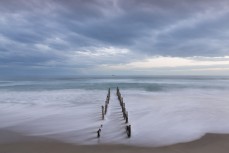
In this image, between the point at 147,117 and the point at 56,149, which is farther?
the point at 147,117

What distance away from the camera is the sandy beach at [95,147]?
873cm

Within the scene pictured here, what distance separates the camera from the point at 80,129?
474 inches

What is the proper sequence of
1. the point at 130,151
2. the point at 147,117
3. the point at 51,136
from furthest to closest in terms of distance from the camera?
the point at 147,117, the point at 51,136, the point at 130,151

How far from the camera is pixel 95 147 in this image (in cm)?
913

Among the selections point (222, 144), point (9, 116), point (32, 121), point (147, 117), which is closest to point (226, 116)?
point (147, 117)

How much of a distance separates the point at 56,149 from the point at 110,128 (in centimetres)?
395

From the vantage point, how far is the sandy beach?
344 inches

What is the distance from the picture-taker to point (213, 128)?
39.9 ft

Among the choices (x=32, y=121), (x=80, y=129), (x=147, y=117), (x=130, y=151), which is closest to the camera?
(x=130, y=151)

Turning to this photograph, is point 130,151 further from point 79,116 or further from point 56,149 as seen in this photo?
point 79,116

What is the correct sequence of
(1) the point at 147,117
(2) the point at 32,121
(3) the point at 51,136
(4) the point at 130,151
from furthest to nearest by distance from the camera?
(1) the point at 147,117 → (2) the point at 32,121 → (3) the point at 51,136 → (4) the point at 130,151

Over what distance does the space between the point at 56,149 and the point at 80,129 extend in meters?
3.05

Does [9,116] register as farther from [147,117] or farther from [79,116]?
[147,117]

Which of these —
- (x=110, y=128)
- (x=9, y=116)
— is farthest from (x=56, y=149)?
(x=9, y=116)
